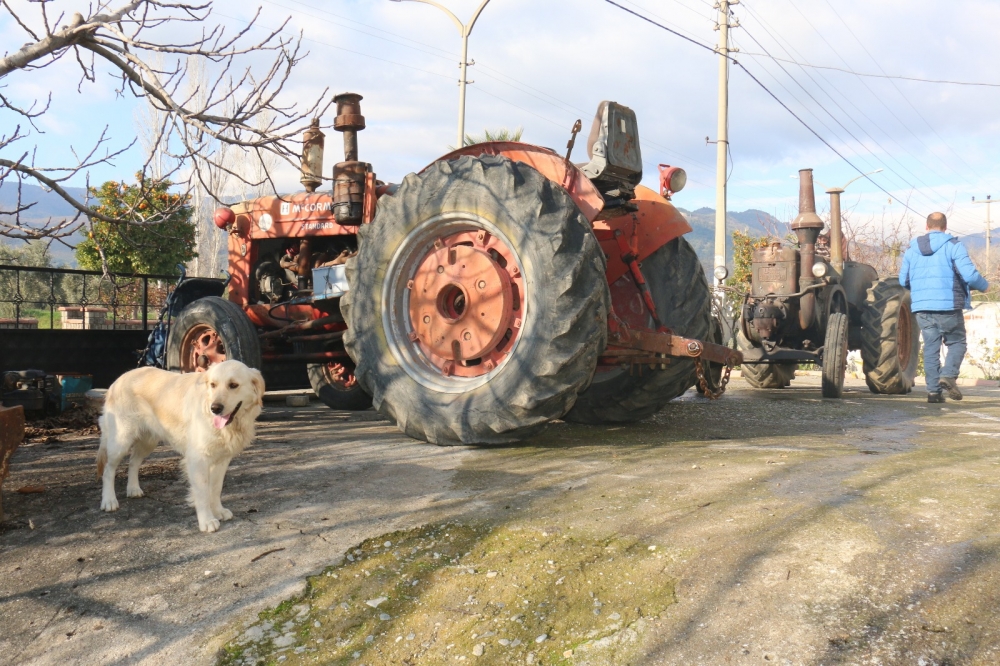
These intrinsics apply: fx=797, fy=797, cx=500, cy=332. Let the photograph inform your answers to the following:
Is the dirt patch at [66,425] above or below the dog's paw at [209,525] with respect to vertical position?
above

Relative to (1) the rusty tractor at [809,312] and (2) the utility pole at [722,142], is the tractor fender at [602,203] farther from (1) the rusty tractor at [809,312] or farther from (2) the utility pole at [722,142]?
(2) the utility pole at [722,142]

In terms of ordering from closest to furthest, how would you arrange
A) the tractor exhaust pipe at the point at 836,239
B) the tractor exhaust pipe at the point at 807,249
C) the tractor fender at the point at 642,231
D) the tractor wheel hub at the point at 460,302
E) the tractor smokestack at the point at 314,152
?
the tractor wheel hub at the point at 460,302 < the tractor fender at the point at 642,231 < the tractor smokestack at the point at 314,152 < the tractor exhaust pipe at the point at 807,249 < the tractor exhaust pipe at the point at 836,239

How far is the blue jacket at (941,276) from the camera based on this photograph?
7.99 m

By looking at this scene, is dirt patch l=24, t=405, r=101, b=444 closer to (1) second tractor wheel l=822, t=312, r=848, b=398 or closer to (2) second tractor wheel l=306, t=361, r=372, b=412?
(2) second tractor wheel l=306, t=361, r=372, b=412

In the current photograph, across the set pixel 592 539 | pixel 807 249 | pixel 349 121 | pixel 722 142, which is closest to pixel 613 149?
pixel 349 121

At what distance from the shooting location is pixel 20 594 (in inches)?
108

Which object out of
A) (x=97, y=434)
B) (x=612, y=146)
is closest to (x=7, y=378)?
(x=97, y=434)

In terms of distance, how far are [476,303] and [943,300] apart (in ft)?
18.6

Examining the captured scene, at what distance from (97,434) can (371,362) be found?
7.56 feet

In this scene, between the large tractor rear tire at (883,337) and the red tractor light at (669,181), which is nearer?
the red tractor light at (669,181)

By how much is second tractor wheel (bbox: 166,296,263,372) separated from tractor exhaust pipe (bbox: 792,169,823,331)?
6.08 m

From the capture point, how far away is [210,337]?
6332mm

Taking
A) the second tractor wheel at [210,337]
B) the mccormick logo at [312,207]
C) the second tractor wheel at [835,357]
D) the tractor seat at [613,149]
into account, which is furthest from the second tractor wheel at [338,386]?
the second tractor wheel at [835,357]

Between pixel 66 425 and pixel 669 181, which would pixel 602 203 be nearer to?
pixel 669 181
